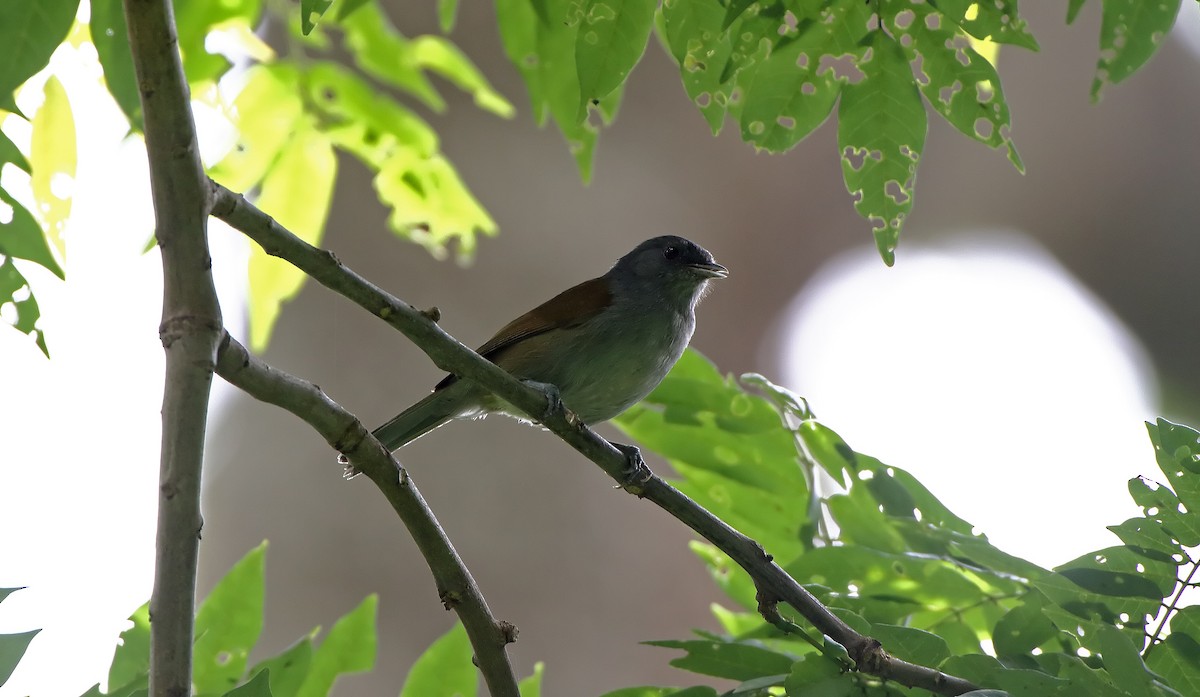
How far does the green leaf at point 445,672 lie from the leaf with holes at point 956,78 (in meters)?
1.72

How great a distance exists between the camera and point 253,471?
8.70 m

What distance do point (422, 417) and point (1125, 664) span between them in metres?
2.96

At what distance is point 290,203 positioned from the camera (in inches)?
167

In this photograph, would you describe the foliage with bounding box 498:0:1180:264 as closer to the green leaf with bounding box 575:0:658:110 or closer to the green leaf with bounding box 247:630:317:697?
the green leaf with bounding box 575:0:658:110

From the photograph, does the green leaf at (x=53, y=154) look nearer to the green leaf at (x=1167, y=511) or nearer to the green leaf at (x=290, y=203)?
the green leaf at (x=290, y=203)

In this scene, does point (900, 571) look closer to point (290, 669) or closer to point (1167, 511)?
point (1167, 511)

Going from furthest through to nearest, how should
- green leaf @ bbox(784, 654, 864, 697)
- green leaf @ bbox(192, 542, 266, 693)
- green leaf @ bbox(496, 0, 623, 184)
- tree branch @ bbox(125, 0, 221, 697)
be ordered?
1. green leaf @ bbox(496, 0, 623, 184)
2. green leaf @ bbox(192, 542, 266, 693)
3. green leaf @ bbox(784, 654, 864, 697)
4. tree branch @ bbox(125, 0, 221, 697)

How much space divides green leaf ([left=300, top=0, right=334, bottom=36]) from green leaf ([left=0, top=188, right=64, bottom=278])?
0.88 metres

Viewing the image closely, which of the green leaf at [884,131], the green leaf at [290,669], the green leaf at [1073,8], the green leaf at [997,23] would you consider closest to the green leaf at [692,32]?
the green leaf at [884,131]

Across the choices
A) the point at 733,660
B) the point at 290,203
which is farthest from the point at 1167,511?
the point at 290,203

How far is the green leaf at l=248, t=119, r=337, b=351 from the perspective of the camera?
421cm

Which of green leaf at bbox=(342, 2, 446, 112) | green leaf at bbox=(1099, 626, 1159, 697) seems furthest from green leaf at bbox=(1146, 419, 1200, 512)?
green leaf at bbox=(342, 2, 446, 112)

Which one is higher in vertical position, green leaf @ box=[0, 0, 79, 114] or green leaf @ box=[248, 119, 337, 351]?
green leaf @ box=[248, 119, 337, 351]

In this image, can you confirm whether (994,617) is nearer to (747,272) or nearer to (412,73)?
(412,73)
